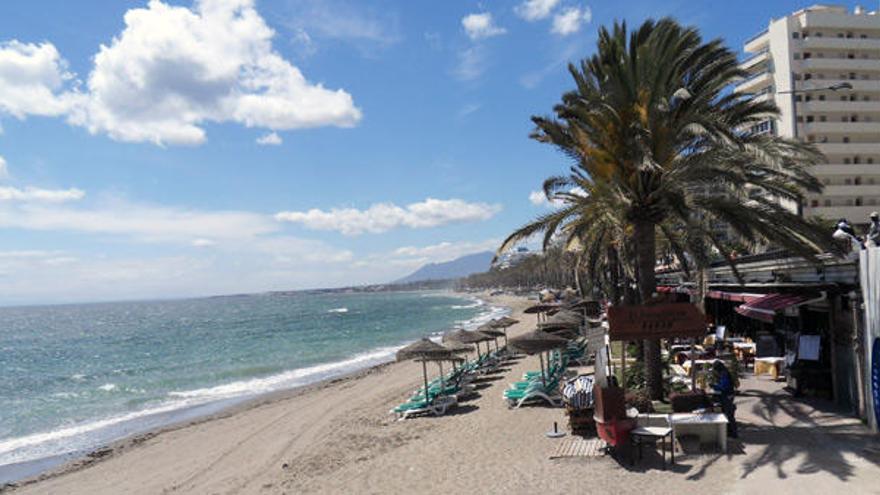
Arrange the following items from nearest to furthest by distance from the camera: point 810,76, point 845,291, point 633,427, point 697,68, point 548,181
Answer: point 633,427 → point 845,291 → point 697,68 → point 548,181 → point 810,76

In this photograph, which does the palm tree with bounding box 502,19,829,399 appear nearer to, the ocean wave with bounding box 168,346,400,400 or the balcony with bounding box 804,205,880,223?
the ocean wave with bounding box 168,346,400,400

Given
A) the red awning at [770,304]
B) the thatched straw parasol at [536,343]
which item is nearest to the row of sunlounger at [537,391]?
the thatched straw parasol at [536,343]

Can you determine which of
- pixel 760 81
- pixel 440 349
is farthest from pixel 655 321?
pixel 760 81

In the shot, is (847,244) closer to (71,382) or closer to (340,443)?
(340,443)

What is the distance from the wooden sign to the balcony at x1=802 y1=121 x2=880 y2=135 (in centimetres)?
4709

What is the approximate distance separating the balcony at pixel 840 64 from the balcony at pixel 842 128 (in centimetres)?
482

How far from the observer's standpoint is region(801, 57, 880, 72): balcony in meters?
49.8

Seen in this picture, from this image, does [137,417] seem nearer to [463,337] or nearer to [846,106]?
[463,337]

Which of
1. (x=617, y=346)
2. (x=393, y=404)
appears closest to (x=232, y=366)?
(x=393, y=404)

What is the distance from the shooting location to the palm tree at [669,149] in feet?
37.9

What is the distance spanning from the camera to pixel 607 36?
12945mm

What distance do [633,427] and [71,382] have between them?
38.4 m

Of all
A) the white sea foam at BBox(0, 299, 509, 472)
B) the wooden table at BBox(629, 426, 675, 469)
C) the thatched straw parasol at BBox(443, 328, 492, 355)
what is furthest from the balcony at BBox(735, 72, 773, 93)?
the wooden table at BBox(629, 426, 675, 469)

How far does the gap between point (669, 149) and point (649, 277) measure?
267 cm
